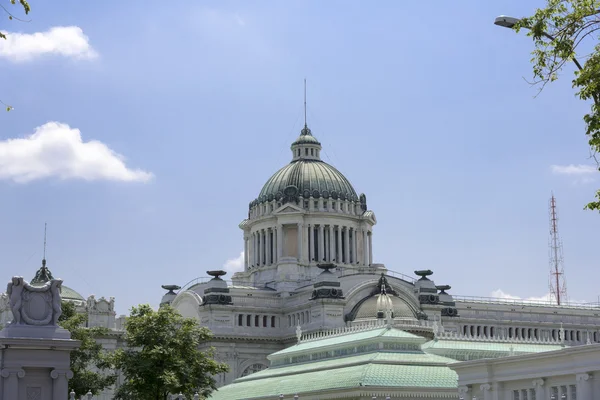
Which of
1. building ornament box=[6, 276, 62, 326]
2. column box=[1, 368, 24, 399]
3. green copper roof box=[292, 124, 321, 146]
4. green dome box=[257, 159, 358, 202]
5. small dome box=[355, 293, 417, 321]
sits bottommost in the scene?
column box=[1, 368, 24, 399]

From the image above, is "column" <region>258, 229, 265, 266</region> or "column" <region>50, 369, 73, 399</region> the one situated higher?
"column" <region>258, 229, 265, 266</region>

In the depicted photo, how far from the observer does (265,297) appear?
137m

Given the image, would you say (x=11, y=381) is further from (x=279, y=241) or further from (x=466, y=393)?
(x=279, y=241)

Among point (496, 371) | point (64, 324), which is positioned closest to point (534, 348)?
point (496, 371)

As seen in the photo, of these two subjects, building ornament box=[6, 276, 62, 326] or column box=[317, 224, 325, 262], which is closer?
building ornament box=[6, 276, 62, 326]

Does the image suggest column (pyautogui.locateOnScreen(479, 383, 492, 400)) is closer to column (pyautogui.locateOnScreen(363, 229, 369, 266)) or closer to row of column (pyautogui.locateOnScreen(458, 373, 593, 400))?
row of column (pyautogui.locateOnScreen(458, 373, 593, 400))

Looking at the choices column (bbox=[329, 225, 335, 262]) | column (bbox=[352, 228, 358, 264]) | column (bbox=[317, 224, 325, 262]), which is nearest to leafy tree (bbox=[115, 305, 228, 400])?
column (bbox=[317, 224, 325, 262])

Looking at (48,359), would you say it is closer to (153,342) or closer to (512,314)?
(153,342)

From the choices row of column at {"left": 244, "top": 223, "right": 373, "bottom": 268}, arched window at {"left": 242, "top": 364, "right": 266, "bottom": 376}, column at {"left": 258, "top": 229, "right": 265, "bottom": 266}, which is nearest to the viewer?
arched window at {"left": 242, "top": 364, "right": 266, "bottom": 376}

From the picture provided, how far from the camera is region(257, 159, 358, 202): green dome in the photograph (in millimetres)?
144750

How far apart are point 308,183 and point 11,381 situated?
326ft

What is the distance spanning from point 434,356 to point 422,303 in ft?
144

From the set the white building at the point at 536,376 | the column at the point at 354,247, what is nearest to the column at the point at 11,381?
the white building at the point at 536,376

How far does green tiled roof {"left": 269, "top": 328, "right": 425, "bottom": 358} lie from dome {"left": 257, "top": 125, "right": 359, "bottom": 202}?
42782mm
